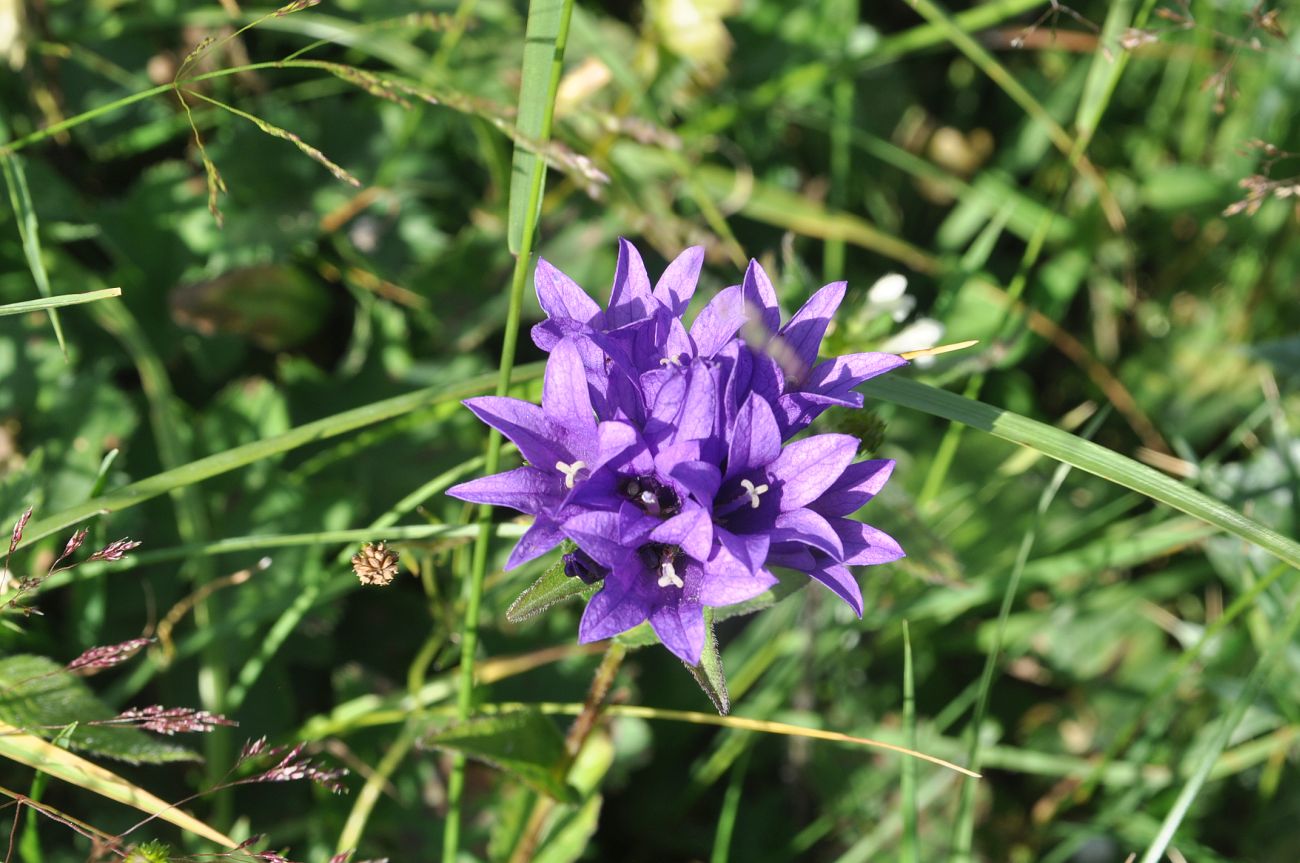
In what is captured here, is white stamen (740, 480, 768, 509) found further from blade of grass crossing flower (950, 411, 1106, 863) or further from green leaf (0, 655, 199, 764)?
green leaf (0, 655, 199, 764)

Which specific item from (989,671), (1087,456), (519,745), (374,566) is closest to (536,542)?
(374,566)

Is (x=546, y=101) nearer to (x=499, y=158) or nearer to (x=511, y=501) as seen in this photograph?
(x=511, y=501)

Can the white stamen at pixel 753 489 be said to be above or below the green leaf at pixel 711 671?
above

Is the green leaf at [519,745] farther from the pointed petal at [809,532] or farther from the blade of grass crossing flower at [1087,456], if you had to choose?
the blade of grass crossing flower at [1087,456]

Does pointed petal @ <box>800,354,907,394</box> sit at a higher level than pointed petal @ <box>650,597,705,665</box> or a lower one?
higher

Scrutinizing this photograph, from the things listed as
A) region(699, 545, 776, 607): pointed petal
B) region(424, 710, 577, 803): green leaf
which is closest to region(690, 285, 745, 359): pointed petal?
region(699, 545, 776, 607): pointed petal

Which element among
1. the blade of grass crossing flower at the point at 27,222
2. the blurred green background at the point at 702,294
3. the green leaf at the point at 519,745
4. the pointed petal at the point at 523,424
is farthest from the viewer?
the blurred green background at the point at 702,294

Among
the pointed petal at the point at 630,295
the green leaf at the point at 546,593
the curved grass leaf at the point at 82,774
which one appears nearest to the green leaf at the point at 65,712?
the curved grass leaf at the point at 82,774
